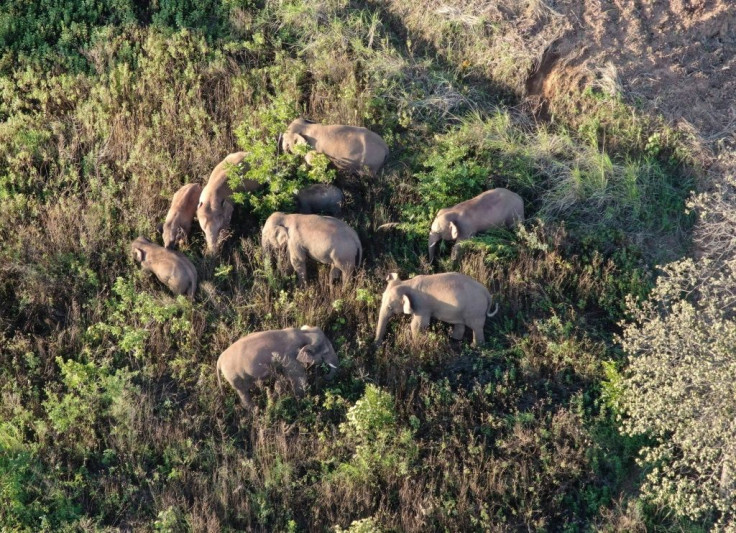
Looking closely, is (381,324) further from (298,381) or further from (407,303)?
(298,381)

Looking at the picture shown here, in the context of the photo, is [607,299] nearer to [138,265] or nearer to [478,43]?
[478,43]

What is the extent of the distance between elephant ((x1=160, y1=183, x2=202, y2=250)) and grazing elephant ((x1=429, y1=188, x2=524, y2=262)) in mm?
2854

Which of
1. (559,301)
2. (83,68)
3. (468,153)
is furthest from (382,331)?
(83,68)

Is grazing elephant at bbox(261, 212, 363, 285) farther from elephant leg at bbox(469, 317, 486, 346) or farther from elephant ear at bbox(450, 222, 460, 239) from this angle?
elephant leg at bbox(469, 317, 486, 346)

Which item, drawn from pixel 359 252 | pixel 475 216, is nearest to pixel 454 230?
pixel 475 216

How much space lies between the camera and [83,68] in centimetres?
1463

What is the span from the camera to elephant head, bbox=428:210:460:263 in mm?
11805

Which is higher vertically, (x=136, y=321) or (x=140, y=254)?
(x=140, y=254)

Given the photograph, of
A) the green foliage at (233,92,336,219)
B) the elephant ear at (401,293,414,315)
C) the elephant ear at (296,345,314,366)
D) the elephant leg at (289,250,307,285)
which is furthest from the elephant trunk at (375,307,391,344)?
the green foliage at (233,92,336,219)

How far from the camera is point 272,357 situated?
10617 millimetres

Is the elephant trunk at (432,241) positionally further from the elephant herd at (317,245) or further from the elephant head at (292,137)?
the elephant head at (292,137)

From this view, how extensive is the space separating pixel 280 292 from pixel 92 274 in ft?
7.23

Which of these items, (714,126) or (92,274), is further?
(714,126)

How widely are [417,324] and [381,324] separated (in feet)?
1.32
